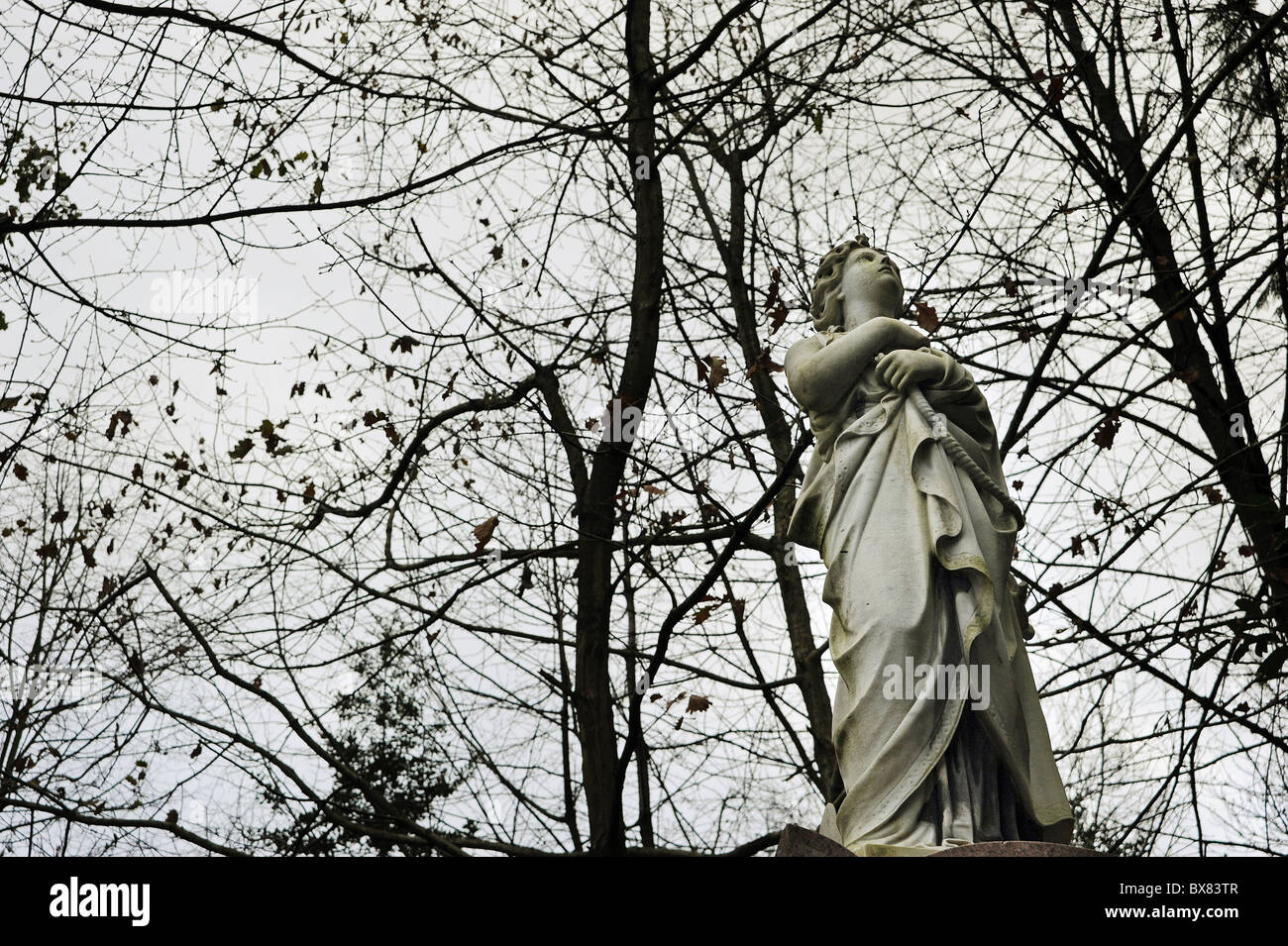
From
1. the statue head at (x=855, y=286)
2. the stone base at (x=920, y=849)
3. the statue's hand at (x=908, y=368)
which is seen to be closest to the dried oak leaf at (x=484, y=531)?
the statue head at (x=855, y=286)

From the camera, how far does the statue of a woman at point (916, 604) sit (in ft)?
15.2

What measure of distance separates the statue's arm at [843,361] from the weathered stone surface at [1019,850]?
67.5 inches

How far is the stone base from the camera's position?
4.19 metres

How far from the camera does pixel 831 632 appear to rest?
16.7 ft

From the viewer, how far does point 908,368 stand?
5.22 meters

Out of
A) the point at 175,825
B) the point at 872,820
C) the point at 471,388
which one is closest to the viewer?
the point at 872,820

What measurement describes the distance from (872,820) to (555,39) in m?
7.41

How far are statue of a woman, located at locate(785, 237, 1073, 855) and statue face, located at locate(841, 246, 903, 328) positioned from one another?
0.21 meters

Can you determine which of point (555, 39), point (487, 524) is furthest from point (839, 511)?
point (555, 39)

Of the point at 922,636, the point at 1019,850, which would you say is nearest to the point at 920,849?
the point at 1019,850

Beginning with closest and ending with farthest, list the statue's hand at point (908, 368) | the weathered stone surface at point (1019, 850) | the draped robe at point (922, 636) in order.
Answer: the weathered stone surface at point (1019, 850)
the draped robe at point (922, 636)
the statue's hand at point (908, 368)

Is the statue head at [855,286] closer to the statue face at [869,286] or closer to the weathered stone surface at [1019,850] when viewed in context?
the statue face at [869,286]

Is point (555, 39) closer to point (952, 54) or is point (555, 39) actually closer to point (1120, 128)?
point (952, 54)

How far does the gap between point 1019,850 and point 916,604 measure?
2.88 feet
